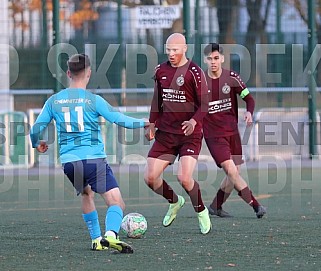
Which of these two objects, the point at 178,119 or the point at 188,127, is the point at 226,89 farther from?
the point at 188,127

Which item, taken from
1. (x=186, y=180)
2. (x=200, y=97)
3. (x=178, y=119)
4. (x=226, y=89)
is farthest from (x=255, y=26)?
(x=186, y=180)

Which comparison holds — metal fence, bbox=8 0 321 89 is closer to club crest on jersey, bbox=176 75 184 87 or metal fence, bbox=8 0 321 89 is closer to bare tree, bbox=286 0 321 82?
bare tree, bbox=286 0 321 82

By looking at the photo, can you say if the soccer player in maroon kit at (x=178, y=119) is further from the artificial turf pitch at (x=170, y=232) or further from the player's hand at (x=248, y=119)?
the player's hand at (x=248, y=119)

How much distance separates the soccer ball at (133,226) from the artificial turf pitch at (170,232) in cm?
8

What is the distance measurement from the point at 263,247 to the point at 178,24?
10714mm

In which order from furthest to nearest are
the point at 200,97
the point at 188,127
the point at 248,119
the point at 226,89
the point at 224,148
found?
the point at 224,148 < the point at 226,89 < the point at 248,119 < the point at 200,97 < the point at 188,127

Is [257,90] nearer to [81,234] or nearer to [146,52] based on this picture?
[146,52]

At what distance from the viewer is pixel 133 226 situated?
8.69 metres

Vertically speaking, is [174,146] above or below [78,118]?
below

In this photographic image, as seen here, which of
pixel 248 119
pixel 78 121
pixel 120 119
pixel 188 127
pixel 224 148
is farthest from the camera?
pixel 224 148

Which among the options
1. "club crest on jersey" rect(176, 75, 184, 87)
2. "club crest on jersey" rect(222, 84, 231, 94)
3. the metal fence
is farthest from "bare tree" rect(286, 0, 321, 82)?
"club crest on jersey" rect(176, 75, 184, 87)

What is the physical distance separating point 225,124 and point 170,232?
1992mm

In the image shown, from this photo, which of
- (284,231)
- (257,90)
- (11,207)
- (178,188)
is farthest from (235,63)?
(284,231)

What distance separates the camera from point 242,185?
34.7 ft
